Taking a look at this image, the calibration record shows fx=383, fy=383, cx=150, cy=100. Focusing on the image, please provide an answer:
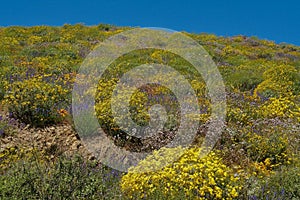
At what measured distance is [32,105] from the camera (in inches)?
305

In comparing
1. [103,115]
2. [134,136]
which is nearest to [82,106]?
[103,115]

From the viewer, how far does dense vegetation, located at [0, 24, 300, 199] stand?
4.97m

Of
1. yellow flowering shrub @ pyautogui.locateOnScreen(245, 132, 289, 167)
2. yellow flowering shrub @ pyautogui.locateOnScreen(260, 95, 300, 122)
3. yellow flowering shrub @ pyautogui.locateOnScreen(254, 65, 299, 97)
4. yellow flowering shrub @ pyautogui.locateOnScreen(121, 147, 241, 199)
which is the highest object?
yellow flowering shrub @ pyautogui.locateOnScreen(254, 65, 299, 97)

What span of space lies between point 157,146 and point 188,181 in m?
2.27

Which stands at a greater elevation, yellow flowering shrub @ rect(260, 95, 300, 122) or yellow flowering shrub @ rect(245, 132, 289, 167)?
yellow flowering shrub @ rect(260, 95, 300, 122)

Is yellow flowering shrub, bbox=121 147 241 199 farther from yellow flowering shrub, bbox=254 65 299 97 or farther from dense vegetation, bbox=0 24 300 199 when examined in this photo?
yellow flowering shrub, bbox=254 65 299 97

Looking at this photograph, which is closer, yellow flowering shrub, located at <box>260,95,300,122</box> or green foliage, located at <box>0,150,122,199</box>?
green foliage, located at <box>0,150,122,199</box>

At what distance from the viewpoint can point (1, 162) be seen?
621 cm

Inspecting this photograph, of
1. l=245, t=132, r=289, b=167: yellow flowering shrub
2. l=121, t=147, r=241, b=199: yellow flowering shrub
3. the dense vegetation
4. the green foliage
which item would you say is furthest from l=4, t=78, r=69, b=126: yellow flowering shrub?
l=245, t=132, r=289, b=167: yellow flowering shrub

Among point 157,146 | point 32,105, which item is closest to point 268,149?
point 157,146

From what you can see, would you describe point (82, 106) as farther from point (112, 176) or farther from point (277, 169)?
point (277, 169)

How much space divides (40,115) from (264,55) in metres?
14.8

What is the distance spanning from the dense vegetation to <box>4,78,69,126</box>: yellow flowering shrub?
0.07 ft

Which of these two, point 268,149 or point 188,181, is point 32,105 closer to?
point 188,181
